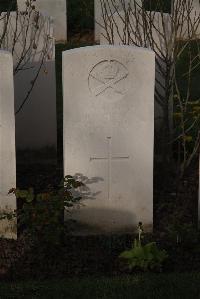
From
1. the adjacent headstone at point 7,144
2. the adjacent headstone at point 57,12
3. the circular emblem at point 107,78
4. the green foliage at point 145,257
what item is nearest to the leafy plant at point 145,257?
the green foliage at point 145,257

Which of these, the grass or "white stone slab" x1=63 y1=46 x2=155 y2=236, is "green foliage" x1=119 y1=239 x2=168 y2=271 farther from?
"white stone slab" x1=63 y1=46 x2=155 y2=236

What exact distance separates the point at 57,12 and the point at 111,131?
8.09 metres

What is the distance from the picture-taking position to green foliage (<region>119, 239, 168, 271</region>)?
497 cm

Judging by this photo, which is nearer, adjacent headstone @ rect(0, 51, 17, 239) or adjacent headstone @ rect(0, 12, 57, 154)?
adjacent headstone @ rect(0, 51, 17, 239)

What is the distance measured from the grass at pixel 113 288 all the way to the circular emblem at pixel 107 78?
134cm

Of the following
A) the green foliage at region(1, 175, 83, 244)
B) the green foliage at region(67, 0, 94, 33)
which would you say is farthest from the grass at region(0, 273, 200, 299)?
the green foliage at region(67, 0, 94, 33)

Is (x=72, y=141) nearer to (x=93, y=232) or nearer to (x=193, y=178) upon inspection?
(x=93, y=232)

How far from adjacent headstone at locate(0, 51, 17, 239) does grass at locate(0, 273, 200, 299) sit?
2.59 ft

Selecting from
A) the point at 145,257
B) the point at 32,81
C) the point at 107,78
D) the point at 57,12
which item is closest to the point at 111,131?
the point at 107,78

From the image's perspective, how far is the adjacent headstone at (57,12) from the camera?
42.8 feet

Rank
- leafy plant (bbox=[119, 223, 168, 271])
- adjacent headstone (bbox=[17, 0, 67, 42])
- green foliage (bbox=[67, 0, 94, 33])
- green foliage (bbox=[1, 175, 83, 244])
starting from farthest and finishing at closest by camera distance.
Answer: green foliage (bbox=[67, 0, 94, 33]) < adjacent headstone (bbox=[17, 0, 67, 42]) < green foliage (bbox=[1, 175, 83, 244]) < leafy plant (bbox=[119, 223, 168, 271])

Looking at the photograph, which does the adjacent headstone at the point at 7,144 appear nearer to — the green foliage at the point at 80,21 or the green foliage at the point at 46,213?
the green foliage at the point at 46,213

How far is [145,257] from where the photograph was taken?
4.99 m

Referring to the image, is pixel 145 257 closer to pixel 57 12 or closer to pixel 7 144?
pixel 7 144
